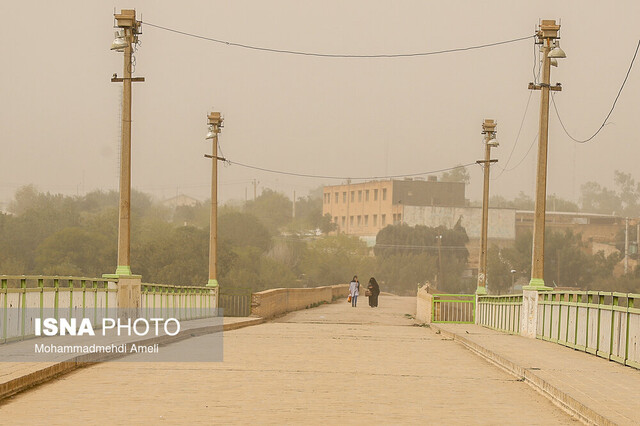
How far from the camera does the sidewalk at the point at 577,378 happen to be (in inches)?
405

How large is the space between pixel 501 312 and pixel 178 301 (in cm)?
997

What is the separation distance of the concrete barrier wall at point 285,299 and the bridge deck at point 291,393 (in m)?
21.3

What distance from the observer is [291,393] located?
11.7m

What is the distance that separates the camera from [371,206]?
16400cm

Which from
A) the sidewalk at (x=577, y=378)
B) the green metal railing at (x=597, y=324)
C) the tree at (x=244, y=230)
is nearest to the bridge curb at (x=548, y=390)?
the sidewalk at (x=577, y=378)

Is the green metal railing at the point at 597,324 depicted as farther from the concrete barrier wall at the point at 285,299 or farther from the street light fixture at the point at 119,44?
the concrete barrier wall at the point at 285,299

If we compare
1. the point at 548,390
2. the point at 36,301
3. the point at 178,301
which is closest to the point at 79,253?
the point at 178,301

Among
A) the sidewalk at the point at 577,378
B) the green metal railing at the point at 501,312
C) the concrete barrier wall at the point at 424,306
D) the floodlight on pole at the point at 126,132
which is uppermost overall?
the floodlight on pole at the point at 126,132

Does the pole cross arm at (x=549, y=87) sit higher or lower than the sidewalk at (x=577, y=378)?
higher

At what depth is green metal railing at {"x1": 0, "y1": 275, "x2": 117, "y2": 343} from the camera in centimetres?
1531

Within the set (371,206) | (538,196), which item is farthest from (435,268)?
(538,196)

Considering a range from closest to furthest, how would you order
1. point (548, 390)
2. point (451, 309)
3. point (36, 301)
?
point (548, 390) → point (36, 301) → point (451, 309)

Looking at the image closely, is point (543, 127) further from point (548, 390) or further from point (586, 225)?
point (586, 225)

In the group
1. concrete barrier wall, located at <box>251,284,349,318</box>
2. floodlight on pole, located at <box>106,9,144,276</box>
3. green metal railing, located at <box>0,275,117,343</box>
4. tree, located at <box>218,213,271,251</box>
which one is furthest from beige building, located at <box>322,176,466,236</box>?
green metal railing, located at <box>0,275,117,343</box>
